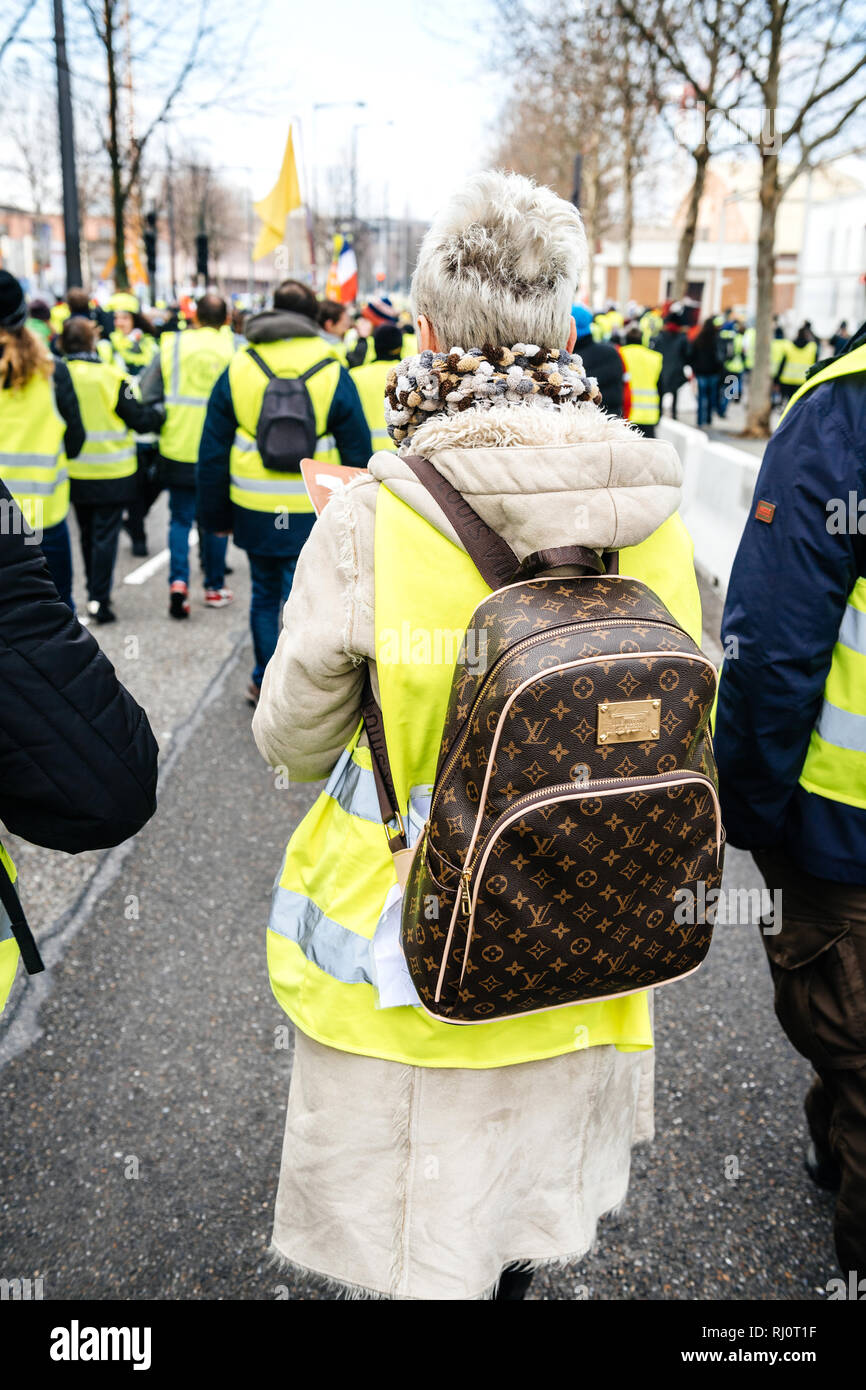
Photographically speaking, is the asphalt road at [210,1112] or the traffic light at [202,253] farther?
the traffic light at [202,253]

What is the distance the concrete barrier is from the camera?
8.55 meters

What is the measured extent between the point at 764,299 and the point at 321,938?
17.4 metres

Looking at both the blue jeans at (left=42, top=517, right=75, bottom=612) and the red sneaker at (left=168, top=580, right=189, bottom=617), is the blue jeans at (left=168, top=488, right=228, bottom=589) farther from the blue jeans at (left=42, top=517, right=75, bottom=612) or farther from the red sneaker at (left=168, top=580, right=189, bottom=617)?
the blue jeans at (left=42, top=517, right=75, bottom=612)

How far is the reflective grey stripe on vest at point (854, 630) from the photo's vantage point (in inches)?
83.7

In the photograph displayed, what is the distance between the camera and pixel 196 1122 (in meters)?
2.99

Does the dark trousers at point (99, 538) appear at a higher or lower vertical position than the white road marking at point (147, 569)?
higher

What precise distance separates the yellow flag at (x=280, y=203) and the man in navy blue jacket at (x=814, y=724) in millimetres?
9997

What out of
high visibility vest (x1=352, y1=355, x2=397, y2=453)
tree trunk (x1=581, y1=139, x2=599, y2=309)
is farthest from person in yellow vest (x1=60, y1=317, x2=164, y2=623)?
tree trunk (x1=581, y1=139, x2=599, y2=309)

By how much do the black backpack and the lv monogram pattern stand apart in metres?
3.83

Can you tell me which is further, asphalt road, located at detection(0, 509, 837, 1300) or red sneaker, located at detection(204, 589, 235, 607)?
red sneaker, located at detection(204, 589, 235, 607)

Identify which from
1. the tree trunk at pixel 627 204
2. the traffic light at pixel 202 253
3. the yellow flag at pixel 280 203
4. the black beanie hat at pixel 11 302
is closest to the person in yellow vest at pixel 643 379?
the yellow flag at pixel 280 203

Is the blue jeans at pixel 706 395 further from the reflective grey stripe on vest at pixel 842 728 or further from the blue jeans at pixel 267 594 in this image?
the reflective grey stripe on vest at pixel 842 728
